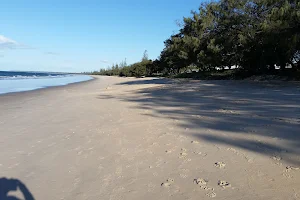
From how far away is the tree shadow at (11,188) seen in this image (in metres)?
3.26

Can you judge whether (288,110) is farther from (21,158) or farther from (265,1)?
(265,1)

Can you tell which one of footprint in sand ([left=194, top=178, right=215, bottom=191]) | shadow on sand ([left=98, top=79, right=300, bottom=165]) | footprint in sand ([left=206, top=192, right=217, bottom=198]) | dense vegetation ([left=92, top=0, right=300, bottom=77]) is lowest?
footprint in sand ([left=206, top=192, right=217, bottom=198])

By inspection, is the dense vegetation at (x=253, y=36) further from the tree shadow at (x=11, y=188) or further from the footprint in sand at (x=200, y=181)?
the tree shadow at (x=11, y=188)

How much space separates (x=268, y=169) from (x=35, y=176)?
3.12 metres

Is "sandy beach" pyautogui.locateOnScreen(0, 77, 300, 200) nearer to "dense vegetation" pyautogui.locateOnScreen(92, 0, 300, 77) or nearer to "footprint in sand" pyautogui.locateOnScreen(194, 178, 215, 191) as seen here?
"footprint in sand" pyautogui.locateOnScreen(194, 178, 215, 191)

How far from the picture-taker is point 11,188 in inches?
137

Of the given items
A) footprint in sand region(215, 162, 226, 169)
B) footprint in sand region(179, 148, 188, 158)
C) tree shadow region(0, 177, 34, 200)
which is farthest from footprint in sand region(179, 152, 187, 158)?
tree shadow region(0, 177, 34, 200)

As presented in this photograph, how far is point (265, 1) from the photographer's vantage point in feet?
58.0

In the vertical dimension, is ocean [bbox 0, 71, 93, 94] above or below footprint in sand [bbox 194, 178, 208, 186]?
below

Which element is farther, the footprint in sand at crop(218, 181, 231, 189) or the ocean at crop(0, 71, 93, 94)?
the ocean at crop(0, 71, 93, 94)

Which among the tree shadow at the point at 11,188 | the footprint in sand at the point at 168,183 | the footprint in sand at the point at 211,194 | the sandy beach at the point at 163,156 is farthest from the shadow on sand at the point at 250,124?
the tree shadow at the point at 11,188

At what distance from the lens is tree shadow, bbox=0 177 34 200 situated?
326cm

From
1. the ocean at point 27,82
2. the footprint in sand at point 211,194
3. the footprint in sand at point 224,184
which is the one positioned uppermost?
the footprint in sand at point 224,184

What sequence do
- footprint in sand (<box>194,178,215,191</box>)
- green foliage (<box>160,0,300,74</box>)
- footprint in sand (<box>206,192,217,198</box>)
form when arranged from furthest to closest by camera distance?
1. green foliage (<box>160,0,300,74</box>)
2. footprint in sand (<box>194,178,215,191</box>)
3. footprint in sand (<box>206,192,217,198</box>)
